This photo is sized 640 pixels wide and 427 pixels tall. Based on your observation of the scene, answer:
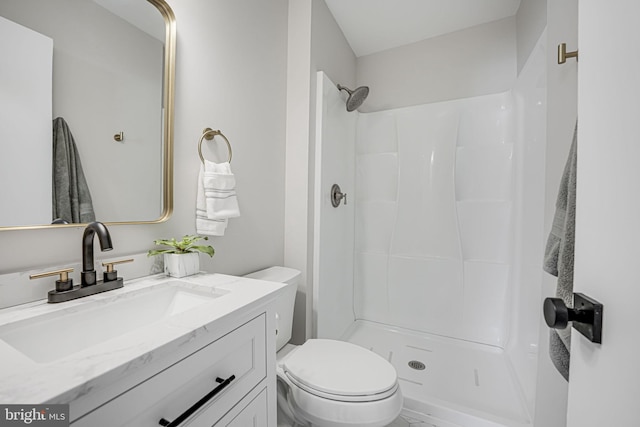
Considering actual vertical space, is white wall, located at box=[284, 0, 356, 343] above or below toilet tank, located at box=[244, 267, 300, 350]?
above

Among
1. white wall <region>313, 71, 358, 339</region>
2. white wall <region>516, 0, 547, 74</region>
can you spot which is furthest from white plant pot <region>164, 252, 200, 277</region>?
white wall <region>516, 0, 547, 74</region>

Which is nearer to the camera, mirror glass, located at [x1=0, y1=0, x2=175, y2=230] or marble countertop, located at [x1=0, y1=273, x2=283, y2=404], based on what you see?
marble countertop, located at [x1=0, y1=273, x2=283, y2=404]

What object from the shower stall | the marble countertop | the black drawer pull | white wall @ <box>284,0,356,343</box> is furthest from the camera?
white wall @ <box>284,0,356,343</box>

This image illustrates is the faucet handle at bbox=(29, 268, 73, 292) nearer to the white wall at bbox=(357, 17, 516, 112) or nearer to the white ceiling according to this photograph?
the white ceiling

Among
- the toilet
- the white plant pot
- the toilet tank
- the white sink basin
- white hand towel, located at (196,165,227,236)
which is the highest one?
white hand towel, located at (196,165,227,236)

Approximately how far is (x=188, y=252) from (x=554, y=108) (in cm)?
149

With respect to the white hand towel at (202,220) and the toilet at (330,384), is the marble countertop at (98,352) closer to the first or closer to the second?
the white hand towel at (202,220)

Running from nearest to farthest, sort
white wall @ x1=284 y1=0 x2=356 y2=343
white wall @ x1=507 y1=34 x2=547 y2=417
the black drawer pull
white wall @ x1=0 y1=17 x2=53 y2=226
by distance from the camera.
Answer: the black drawer pull < white wall @ x1=0 y1=17 x2=53 y2=226 < white wall @ x1=507 y1=34 x2=547 y2=417 < white wall @ x1=284 y1=0 x2=356 y2=343

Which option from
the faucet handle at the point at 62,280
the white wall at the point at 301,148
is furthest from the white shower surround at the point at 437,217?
the faucet handle at the point at 62,280

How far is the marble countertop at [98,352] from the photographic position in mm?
362

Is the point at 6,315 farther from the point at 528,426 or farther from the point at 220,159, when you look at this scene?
the point at 528,426

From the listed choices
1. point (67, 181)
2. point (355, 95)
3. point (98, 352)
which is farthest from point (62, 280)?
point (355, 95)

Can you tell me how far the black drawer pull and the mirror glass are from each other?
59cm

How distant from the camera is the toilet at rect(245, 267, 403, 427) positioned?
1010mm
